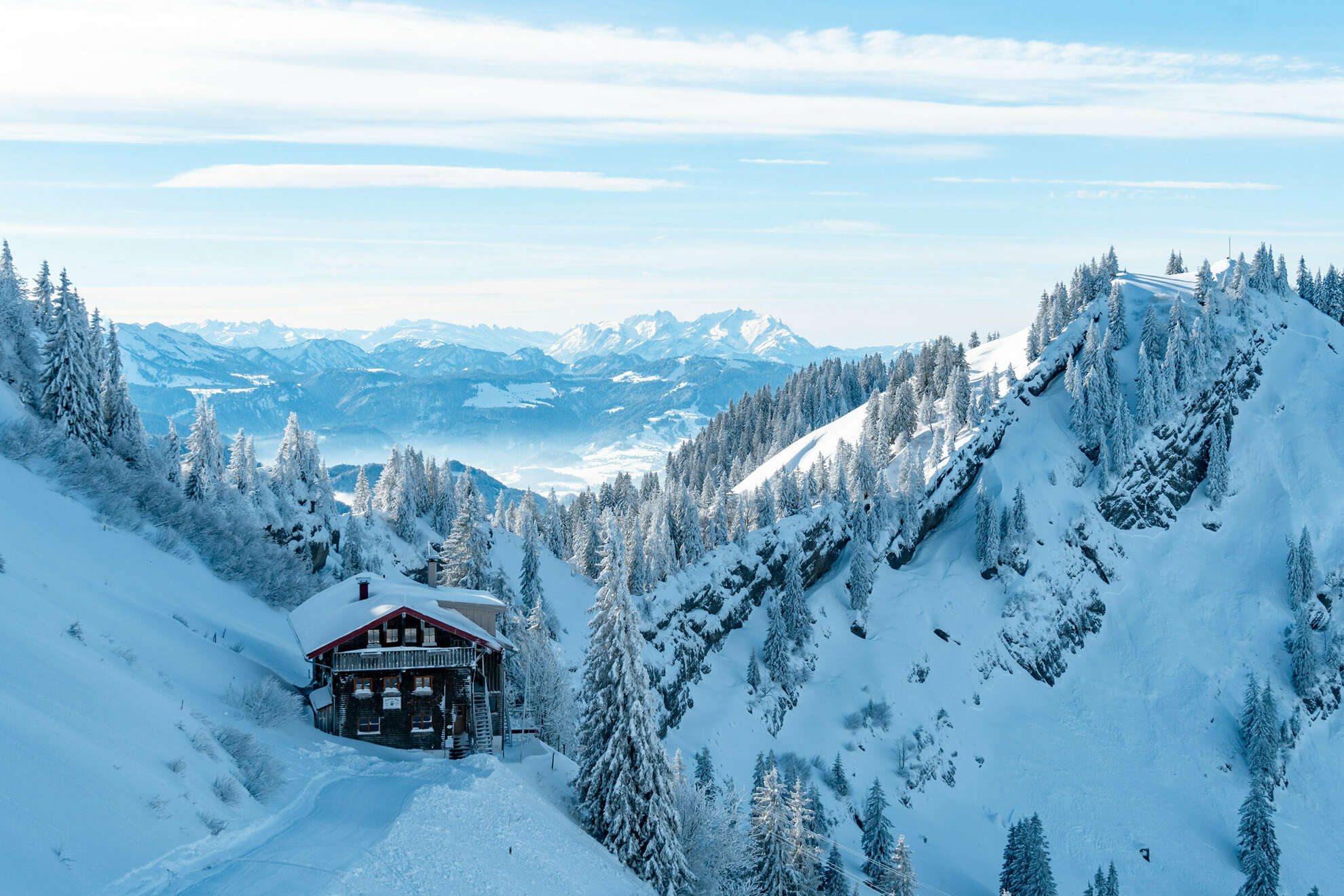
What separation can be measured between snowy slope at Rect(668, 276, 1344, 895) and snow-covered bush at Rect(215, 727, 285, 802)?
56.8 meters

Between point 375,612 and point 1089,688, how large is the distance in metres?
89.0

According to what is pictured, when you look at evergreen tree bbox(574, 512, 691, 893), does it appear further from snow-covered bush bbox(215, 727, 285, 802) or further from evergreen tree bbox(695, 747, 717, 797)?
evergreen tree bbox(695, 747, 717, 797)

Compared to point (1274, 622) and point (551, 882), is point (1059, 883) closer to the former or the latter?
point (1274, 622)

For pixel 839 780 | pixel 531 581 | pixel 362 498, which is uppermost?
pixel 362 498

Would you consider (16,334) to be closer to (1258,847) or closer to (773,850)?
(773,850)

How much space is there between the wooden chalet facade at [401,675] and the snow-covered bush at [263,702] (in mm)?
2102

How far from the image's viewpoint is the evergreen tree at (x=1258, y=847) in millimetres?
79812

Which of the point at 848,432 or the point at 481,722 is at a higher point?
the point at 481,722

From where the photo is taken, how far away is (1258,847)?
82625 mm

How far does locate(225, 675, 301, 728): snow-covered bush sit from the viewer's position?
36.0 meters

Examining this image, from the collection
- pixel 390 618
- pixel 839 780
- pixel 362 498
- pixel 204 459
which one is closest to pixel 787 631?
pixel 839 780

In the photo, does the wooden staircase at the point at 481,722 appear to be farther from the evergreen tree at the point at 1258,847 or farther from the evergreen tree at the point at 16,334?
the evergreen tree at the point at 1258,847

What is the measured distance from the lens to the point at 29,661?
1037 inches

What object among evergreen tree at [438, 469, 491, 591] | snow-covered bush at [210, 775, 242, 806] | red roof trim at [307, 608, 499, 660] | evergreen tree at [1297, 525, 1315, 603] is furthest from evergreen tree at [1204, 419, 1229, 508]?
snow-covered bush at [210, 775, 242, 806]
